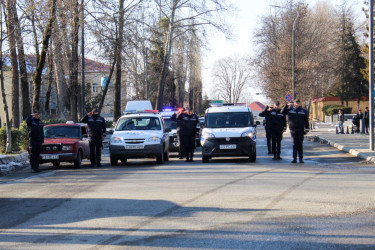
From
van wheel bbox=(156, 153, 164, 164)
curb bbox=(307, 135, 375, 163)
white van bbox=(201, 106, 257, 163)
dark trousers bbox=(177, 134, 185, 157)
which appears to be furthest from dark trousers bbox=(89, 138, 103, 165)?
curb bbox=(307, 135, 375, 163)

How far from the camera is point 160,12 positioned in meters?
36.3

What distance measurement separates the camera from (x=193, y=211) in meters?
8.26

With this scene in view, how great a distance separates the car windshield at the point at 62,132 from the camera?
18000 mm

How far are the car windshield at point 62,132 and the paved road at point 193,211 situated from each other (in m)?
4.41

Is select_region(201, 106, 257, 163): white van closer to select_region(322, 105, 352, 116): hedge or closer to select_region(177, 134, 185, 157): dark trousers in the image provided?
select_region(177, 134, 185, 157): dark trousers

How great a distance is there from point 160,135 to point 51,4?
950cm

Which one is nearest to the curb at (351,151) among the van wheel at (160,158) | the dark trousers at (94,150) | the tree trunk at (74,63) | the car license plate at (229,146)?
the car license plate at (229,146)

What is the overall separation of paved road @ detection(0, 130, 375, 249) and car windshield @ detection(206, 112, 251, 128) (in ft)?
14.9

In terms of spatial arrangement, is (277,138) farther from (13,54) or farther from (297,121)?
(13,54)

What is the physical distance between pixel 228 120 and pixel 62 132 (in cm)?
579

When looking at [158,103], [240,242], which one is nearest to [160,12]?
[158,103]

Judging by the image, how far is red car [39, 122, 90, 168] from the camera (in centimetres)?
1670

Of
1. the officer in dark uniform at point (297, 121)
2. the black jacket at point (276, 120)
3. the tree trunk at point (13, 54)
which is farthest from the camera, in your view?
the tree trunk at point (13, 54)

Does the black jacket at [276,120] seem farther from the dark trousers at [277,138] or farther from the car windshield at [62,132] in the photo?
the car windshield at [62,132]
